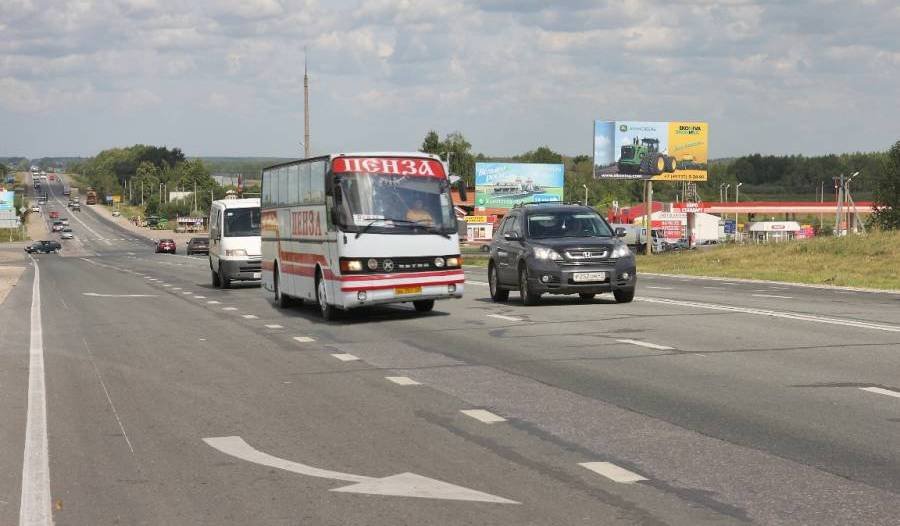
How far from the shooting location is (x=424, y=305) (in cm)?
2272

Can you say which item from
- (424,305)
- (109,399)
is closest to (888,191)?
(424,305)

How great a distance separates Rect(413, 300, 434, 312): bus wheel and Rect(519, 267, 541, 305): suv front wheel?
1670mm

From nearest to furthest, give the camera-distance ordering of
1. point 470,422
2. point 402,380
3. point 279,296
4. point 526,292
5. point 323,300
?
point 470,422
point 402,380
point 323,300
point 526,292
point 279,296

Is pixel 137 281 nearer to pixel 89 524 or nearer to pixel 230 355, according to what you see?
pixel 230 355

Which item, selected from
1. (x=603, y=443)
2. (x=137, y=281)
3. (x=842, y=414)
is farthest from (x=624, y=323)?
(x=137, y=281)

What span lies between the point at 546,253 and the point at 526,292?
2.80 ft

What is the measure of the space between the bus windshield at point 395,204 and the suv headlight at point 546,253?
7.09 feet

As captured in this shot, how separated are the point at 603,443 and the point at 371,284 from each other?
1177 centimetres

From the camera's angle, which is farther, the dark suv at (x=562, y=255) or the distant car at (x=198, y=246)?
the distant car at (x=198, y=246)

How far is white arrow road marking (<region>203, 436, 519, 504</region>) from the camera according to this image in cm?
721

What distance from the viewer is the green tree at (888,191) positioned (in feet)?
393

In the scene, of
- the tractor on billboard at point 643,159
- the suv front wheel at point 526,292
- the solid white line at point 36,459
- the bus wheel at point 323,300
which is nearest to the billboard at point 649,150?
the tractor on billboard at point 643,159

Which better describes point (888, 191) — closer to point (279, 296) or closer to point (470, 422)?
point (279, 296)

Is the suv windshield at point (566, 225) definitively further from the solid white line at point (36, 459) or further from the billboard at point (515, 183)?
the billboard at point (515, 183)
